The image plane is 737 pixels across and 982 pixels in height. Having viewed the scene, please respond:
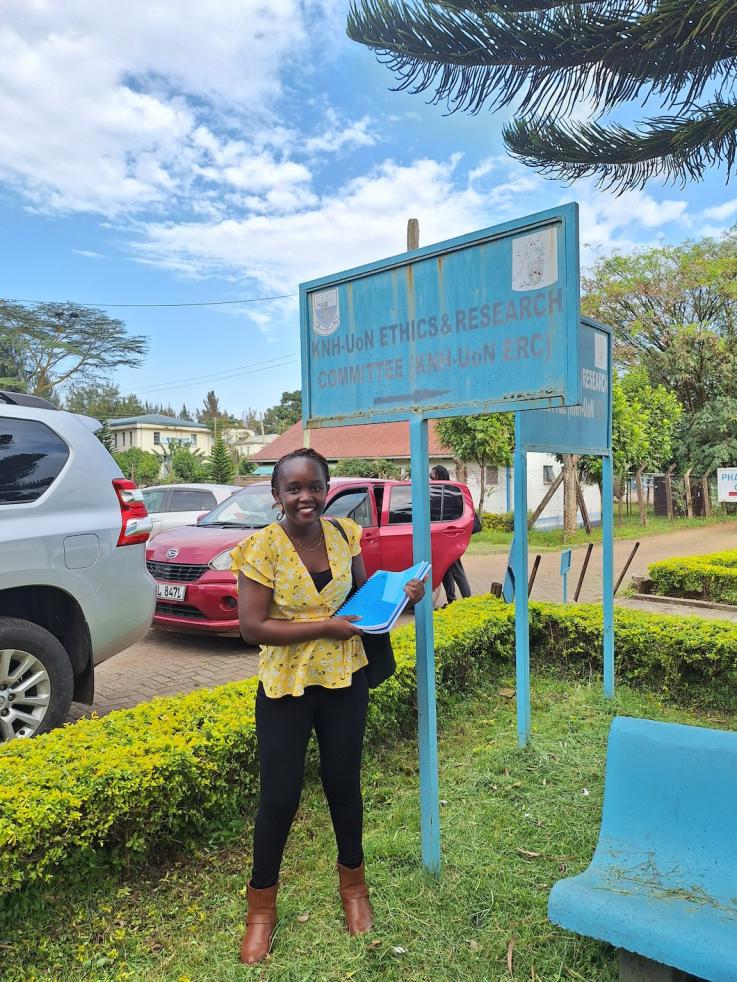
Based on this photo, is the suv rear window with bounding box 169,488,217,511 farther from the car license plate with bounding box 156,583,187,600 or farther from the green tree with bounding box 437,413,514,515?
the green tree with bounding box 437,413,514,515

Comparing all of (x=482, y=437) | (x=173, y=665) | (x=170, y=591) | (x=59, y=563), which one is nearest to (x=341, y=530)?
(x=59, y=563)

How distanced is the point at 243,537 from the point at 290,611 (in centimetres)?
467

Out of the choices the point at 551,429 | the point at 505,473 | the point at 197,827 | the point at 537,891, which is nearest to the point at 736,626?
the point at 551,429

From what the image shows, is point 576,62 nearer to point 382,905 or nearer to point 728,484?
point 382,905

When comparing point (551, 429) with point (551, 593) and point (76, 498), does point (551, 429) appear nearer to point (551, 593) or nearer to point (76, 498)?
point (76, 498)

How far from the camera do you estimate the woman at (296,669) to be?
214 centimetres

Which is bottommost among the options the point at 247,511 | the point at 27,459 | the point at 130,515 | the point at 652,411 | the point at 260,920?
the point at 260,920

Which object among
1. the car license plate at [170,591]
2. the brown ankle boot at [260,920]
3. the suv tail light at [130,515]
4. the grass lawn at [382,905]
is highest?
the suv tail light at [130,515]

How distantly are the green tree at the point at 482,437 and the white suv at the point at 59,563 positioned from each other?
14.1 metres

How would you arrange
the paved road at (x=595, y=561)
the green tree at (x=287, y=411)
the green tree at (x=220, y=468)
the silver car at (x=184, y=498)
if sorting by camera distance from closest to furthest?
the paved road at (x=595, y=561), the silver car at (x=184, y=498), the green tree at (x=220, y=468), the green tree at (x=287, y=411)

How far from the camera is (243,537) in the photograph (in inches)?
266

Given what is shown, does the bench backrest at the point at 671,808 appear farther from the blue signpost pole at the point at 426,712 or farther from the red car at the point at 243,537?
the red car at the point at 243,537

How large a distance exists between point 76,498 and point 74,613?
2.08 feet

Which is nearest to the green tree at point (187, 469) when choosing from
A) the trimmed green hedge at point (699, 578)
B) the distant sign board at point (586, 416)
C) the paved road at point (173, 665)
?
the paved road at point (173, 665)
